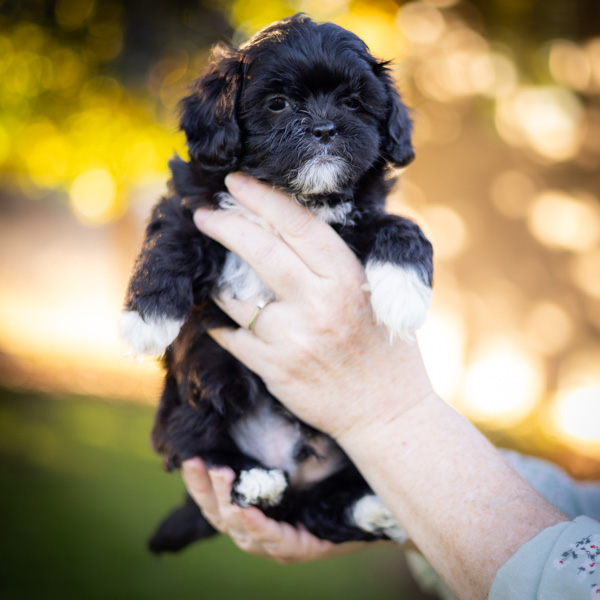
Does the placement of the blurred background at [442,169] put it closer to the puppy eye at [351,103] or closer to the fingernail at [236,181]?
the fingernail at [236,181]

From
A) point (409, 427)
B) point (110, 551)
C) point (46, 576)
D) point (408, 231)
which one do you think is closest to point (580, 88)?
point (408, 231)

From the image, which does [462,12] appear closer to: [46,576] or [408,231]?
[408,231]

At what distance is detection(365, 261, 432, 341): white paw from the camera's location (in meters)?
1.86

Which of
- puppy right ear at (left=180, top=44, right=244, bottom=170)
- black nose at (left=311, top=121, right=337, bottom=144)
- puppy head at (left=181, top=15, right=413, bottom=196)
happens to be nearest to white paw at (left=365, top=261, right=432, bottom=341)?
puppy head at (left=181, top=15, right=413, bottom=196)

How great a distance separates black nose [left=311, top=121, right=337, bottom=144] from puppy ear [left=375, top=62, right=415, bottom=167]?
42 centimetres

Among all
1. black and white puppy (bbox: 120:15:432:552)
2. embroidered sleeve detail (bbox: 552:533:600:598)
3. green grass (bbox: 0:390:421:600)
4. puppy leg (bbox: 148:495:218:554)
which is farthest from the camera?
green grass (bbox: 0:390:421:600)

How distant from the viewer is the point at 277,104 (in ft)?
6.44

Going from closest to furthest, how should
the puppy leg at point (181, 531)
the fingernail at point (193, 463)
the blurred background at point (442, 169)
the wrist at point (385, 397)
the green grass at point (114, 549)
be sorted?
the wrist at point (385, 397) → the fingernail at point (193, 463) → the puppy leg at point (181, 531) → the green grass at point (114, 549) → the blurred background at point (442, 169)

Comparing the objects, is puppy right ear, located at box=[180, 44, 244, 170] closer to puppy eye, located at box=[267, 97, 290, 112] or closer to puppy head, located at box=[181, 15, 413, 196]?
puppy head, located at box=[181, 15, 413, 196]

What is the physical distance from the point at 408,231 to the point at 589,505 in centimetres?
123

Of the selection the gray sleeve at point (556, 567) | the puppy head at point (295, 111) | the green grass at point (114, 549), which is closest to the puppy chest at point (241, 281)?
the puppy head at point (295, 111)

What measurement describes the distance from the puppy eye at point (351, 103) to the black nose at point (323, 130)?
0.18m

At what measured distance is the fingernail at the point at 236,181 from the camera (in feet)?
6.76

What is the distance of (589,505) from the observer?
2.01 m
